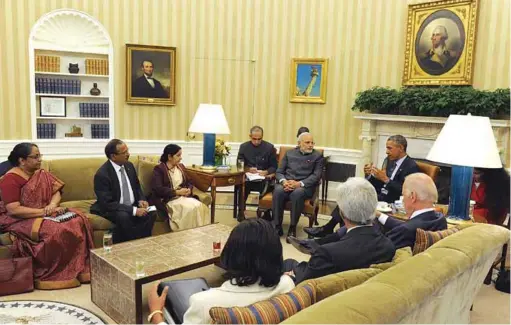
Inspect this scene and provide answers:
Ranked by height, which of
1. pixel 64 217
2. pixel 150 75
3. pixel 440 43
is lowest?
pixel 64 217

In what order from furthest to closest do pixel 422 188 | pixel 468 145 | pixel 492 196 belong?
pixel 492 196
pixel 468 145
pixel 422 188

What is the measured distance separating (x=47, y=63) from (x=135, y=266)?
4.46 m

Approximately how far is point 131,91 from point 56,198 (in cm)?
308

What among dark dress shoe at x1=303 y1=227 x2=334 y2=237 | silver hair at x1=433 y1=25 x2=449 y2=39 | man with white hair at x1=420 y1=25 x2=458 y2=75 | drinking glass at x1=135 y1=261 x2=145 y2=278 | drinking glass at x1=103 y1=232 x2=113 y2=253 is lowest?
dark dress shoe at x1=303 y1=227 x2=334 y2=237

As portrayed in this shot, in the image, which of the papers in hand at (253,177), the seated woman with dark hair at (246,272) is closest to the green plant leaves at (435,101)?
the papers in hand at (253,177)

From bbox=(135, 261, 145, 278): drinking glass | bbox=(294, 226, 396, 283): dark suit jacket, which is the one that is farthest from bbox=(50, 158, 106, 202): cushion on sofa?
bbox=(294, 226, 396, 283): dark suit jacket

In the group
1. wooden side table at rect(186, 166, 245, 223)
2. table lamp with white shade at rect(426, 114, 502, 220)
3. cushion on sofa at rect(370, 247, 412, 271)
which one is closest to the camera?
cushion on sofa at rect(370, 247, 412, 271)

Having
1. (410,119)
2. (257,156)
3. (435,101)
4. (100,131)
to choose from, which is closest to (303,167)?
(257,156)

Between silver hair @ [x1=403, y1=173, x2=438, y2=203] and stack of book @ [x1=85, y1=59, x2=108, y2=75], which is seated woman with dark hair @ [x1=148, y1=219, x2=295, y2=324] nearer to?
silver hair @ [x1=403, y1=173, x2=438, y2=203]

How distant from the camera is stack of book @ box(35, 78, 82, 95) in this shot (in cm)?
621

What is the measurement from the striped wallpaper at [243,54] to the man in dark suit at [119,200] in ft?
A: 9.16

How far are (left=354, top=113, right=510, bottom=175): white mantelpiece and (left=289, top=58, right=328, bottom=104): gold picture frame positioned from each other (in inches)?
29.7

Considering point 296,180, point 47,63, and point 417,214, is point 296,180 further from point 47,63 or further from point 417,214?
point 47,63

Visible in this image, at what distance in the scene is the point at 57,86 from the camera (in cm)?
629
